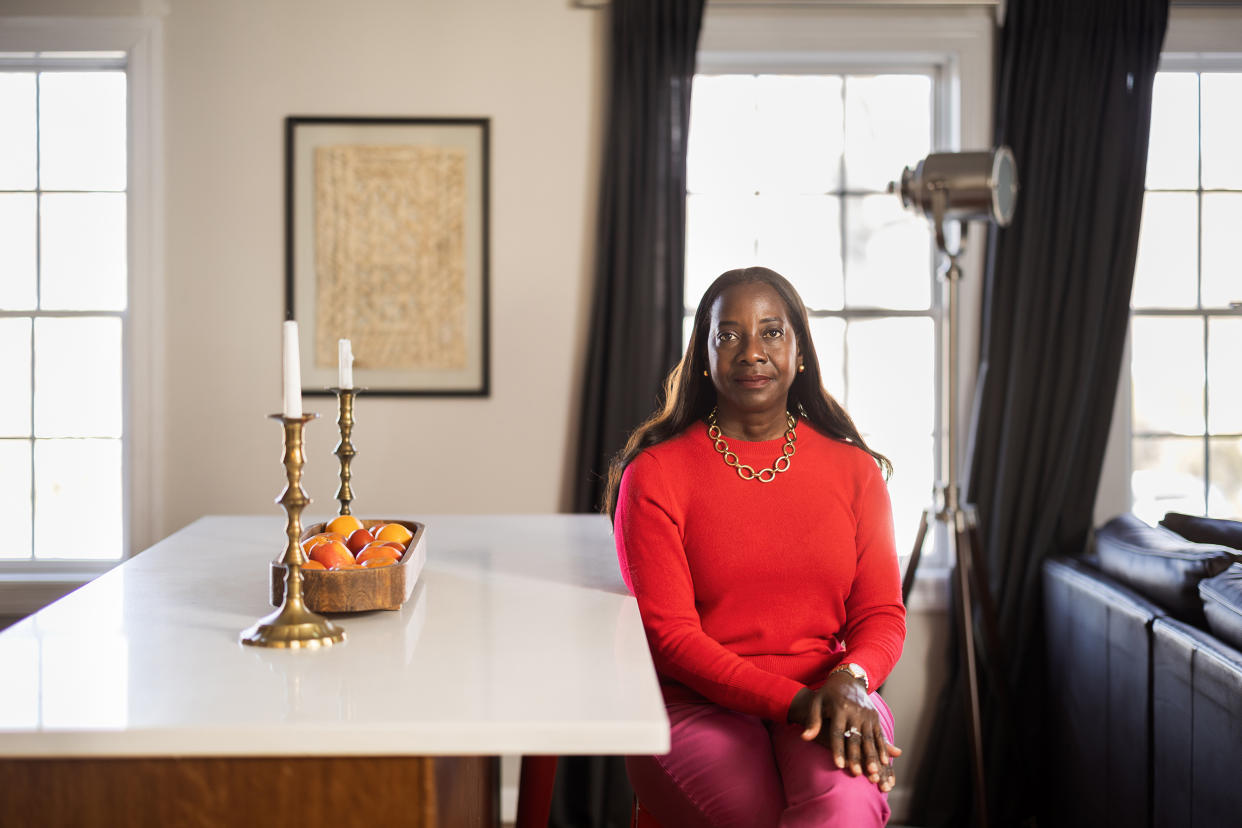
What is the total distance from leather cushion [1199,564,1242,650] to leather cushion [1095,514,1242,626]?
Answer: 56 mm

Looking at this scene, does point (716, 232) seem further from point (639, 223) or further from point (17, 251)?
point (17, 251)

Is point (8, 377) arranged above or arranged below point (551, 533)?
above

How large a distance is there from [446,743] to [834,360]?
8.49 ft

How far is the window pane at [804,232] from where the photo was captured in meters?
3.42

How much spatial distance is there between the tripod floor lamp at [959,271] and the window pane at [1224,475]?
1.16 meters

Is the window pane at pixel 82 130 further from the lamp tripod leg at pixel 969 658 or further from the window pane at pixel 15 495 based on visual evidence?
the lamp tripod leg at pixel 969 658

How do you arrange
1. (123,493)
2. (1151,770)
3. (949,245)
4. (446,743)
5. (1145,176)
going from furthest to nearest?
1. (123,493)
2. (1145,176)
3. (949,245)
4. (1151,770)
5. (446,743)

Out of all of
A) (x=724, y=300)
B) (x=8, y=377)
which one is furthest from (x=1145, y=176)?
(x=8, y=377)

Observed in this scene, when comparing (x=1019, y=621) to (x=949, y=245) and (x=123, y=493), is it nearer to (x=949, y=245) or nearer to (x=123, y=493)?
(x=949, y=245)

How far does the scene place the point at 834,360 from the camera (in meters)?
3.43

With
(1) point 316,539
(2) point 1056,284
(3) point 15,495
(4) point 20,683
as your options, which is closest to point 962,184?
(2) point 1056,284

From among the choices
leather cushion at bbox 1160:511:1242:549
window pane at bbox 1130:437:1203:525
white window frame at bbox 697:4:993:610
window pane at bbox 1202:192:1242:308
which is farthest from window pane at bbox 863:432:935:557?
window pane at bbox 1202:192:1242:308

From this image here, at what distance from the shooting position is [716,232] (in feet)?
11.2

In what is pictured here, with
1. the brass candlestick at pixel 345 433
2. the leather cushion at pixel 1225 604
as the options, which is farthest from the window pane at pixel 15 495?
the leather cushion at pixel 1225 604
